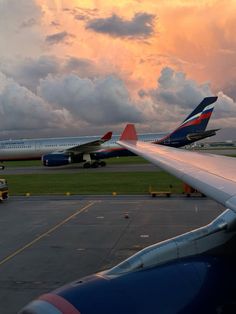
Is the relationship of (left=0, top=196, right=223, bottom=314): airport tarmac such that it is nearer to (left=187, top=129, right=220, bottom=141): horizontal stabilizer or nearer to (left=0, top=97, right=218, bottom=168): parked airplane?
(left=0, top=97, right=218, bottom=168): parked airplane

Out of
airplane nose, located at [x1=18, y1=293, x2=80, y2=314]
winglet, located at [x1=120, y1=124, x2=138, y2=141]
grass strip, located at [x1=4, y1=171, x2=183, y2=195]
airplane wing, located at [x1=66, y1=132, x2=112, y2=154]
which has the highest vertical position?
winglet, located at [x1=120, y1=124, x2=138, y2=141]

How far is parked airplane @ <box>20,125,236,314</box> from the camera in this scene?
11.2ft

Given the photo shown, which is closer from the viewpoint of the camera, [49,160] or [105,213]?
[105,213]

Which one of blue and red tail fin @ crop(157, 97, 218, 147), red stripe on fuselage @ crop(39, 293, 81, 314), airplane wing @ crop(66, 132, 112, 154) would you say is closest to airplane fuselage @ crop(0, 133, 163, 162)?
airplane wing @ crop(66, 132, 112, 154)

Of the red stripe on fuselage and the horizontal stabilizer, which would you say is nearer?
the red stripe on fuselage

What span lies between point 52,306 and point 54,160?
4329cm

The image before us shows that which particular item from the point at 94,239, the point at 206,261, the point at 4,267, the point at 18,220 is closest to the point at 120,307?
the point at 206,261

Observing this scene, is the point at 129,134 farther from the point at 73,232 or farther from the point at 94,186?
the point at 94,186

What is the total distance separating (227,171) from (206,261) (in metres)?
1.98

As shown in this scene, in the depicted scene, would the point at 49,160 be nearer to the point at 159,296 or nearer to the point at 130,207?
the point at 130,207

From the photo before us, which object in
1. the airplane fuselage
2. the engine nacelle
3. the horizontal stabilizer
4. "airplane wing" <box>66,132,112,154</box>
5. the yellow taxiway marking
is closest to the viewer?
the yellow taxiway marking

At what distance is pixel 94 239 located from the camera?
46.4ft

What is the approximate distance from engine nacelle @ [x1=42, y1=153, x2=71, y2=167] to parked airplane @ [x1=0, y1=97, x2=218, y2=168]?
3.47 m

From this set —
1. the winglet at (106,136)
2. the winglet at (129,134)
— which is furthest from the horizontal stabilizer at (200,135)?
the winglet at (129,134)
